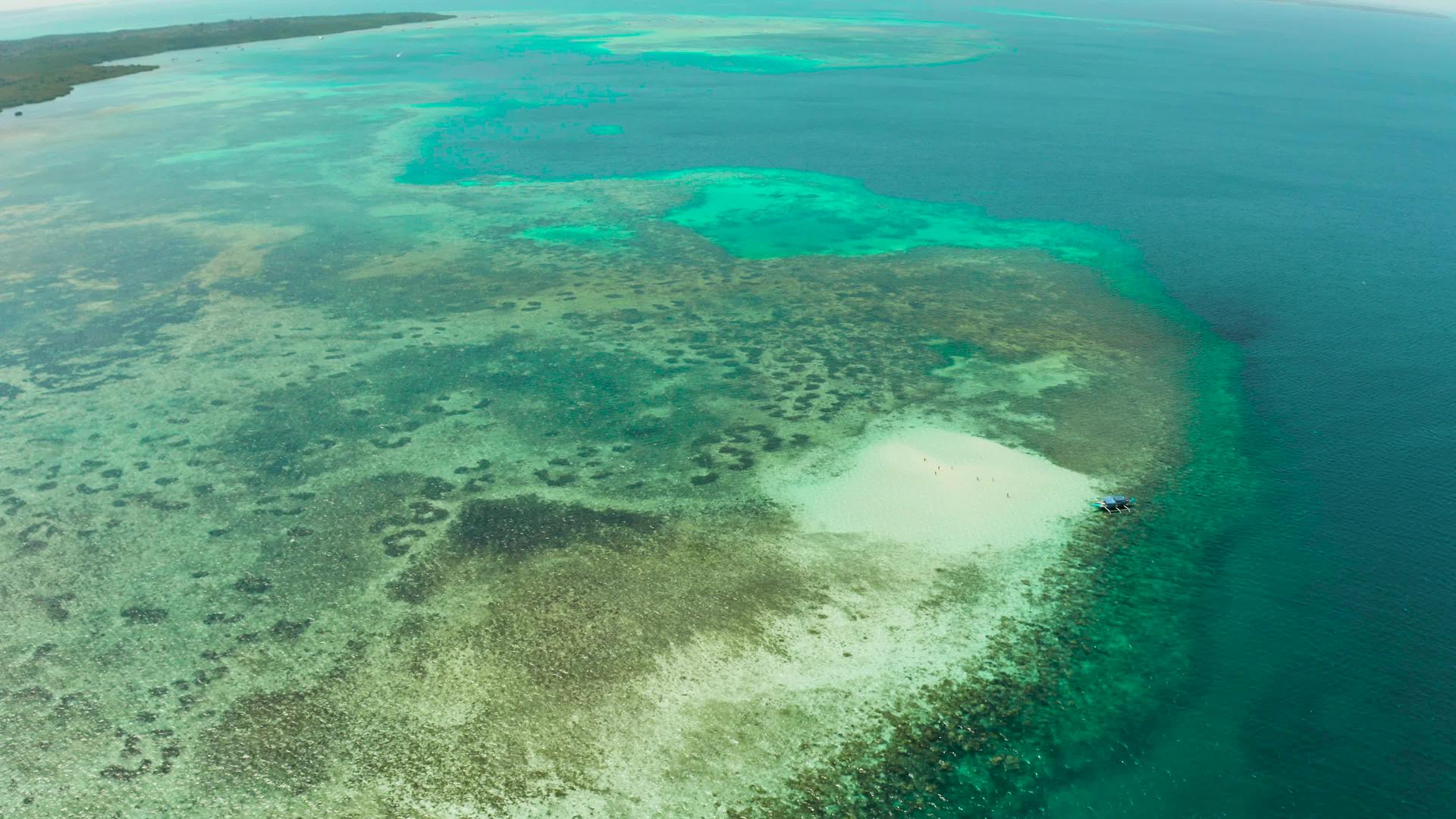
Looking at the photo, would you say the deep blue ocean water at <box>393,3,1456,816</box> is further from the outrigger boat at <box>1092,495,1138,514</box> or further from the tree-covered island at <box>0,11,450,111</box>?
the tree-covered island at <box>0,11,450,111</box>

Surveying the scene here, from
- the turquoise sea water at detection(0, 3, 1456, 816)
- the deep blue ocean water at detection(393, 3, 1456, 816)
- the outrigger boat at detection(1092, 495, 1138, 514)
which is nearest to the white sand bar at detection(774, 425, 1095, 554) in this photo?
the outrigger boat at detection(1092, 495, 1138, 514)

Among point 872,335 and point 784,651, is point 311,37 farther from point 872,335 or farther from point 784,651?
point 784,651

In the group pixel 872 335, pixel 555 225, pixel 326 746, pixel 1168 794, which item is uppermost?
pixel 555 225

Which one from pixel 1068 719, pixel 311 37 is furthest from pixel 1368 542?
pixel 311 37

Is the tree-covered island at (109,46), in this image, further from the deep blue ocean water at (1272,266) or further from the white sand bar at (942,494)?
the white sand bar at (942,494)

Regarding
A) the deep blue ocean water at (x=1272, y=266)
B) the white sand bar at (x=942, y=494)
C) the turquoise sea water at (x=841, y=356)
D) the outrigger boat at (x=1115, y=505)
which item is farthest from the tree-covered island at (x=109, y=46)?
the outrigger boat at (x=1115, y=505)

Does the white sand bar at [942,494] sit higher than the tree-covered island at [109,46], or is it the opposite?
the tree-covered island at [109,46]

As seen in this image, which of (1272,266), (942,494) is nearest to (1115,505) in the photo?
(942,494)
